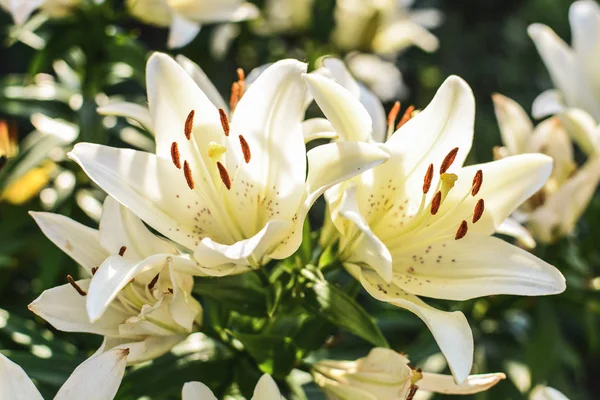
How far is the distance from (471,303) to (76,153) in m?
0.60

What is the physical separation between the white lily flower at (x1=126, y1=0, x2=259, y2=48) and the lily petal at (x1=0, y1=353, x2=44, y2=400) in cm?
50

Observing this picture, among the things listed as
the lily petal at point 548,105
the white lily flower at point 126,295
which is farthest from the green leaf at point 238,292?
the lily petal at point 548,105

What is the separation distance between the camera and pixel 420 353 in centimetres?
102

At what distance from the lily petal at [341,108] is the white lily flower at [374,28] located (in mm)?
759

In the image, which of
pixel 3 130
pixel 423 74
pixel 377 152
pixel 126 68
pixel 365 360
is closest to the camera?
pixel 377 152

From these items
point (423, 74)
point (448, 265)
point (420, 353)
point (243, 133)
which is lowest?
point (420, 353)

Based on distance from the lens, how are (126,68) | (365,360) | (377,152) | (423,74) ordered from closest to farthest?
(377,152)
(365,360)
(126,68)
(423,74)

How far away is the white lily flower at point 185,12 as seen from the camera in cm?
100

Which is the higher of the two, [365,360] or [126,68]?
[126,68]

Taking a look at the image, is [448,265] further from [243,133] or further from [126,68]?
[126,68]

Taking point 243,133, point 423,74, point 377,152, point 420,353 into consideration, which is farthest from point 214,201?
point 423,74

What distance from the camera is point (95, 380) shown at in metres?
0.63

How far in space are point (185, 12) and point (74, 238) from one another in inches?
17.2

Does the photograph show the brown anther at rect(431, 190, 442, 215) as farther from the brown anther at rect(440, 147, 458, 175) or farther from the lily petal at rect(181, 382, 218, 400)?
the lily petal at rect(181, 382, 218, 400)
